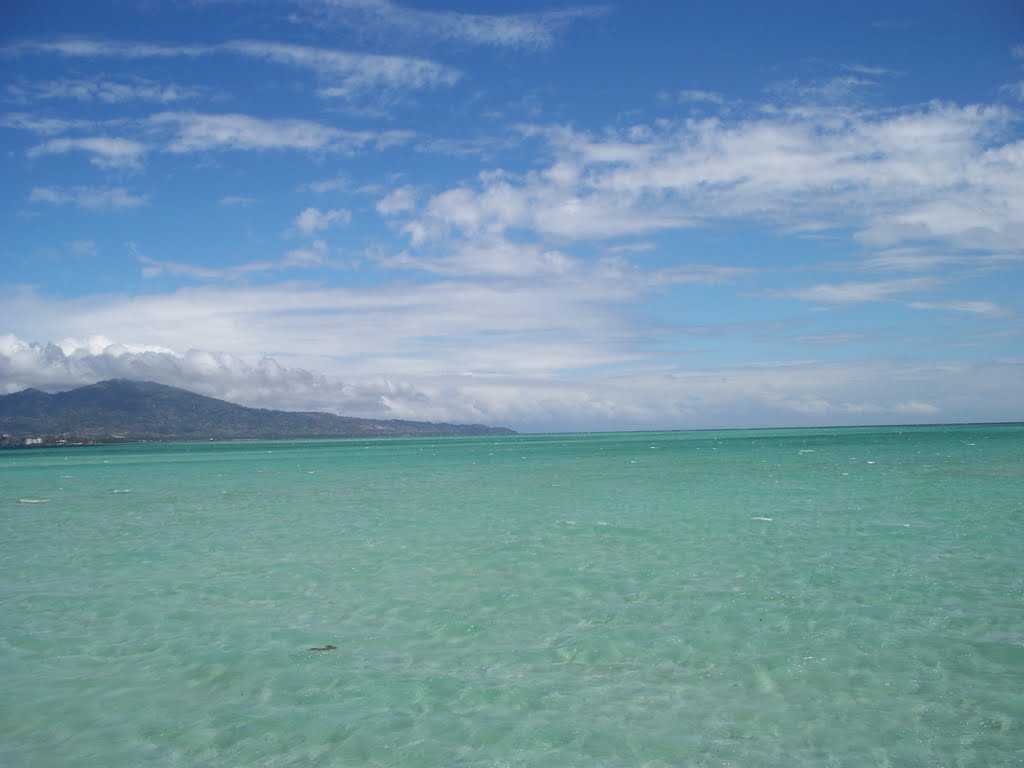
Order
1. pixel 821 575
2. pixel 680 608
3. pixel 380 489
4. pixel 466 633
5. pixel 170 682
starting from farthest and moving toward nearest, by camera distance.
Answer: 1. pixel 380 489
2. pixel 821 575
3. pixel 680 608
4. pixel 466 633
5. pixel 170 682

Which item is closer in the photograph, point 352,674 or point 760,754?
point 760,754

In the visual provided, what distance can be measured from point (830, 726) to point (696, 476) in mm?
33343

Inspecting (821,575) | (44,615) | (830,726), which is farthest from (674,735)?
(44,615)

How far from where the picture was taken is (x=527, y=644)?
9914 mm

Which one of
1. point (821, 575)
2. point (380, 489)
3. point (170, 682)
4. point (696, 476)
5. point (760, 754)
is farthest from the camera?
point (696, 476)

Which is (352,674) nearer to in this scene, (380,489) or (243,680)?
(243,680)

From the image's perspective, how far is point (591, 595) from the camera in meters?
12.4

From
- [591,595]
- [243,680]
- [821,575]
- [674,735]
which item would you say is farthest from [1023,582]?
[243,680]

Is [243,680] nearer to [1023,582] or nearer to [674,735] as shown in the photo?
[674,735]

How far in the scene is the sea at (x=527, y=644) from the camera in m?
7.05

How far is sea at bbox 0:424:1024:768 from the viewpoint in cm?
705

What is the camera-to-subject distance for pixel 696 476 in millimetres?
39750

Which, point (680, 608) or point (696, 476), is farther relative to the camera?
point (696, 476)

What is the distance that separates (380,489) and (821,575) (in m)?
26.4
